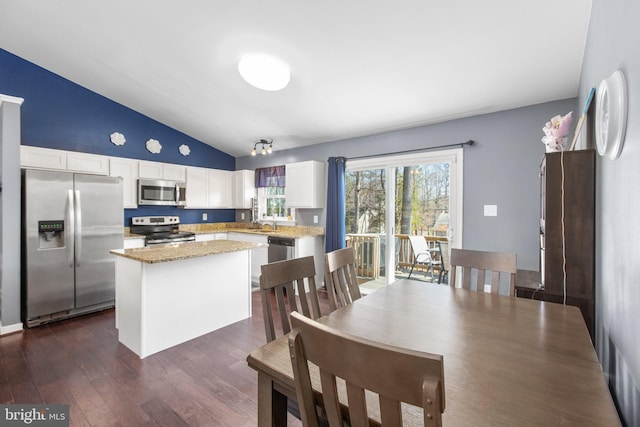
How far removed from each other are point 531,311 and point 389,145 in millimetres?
2909

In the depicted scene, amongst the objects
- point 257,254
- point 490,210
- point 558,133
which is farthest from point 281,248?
point 558,133

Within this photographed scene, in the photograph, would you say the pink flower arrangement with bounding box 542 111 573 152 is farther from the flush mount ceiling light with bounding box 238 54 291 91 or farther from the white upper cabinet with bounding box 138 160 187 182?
the white upper cabinet with bounding box 138 160 187 182

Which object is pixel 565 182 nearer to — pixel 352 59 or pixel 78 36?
pixel 352 59

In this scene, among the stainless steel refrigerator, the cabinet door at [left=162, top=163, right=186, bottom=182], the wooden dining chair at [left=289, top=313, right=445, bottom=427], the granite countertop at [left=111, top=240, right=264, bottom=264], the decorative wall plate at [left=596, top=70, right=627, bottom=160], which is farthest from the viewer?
the cabinet door at [left=162, top=163, right=186, bottom=182]

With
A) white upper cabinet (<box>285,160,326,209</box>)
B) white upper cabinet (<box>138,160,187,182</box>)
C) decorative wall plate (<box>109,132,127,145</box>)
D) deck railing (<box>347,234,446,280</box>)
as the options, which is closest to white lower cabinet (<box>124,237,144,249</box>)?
white upper cabinet (<box>138,160,187,182</box>)

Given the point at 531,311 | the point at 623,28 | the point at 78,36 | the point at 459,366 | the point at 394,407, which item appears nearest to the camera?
the point at 394,407

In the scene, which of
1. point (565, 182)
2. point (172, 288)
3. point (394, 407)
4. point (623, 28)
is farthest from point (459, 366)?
point (172, 288)

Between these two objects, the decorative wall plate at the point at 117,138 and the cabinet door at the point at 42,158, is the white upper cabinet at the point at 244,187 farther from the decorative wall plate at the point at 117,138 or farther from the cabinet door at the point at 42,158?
the cabinet door at the point at 42,158

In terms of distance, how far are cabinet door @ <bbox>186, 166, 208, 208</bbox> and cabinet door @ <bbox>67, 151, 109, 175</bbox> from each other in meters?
1.22

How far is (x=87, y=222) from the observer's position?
11.6 ft

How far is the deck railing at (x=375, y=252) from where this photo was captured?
13.6 feet

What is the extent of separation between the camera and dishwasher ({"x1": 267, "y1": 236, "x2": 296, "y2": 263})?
14.4 feet

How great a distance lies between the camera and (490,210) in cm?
325

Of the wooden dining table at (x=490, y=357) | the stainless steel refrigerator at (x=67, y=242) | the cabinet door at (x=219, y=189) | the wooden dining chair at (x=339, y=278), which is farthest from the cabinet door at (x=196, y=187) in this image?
the wooden dining table at (x=490, y=357)
